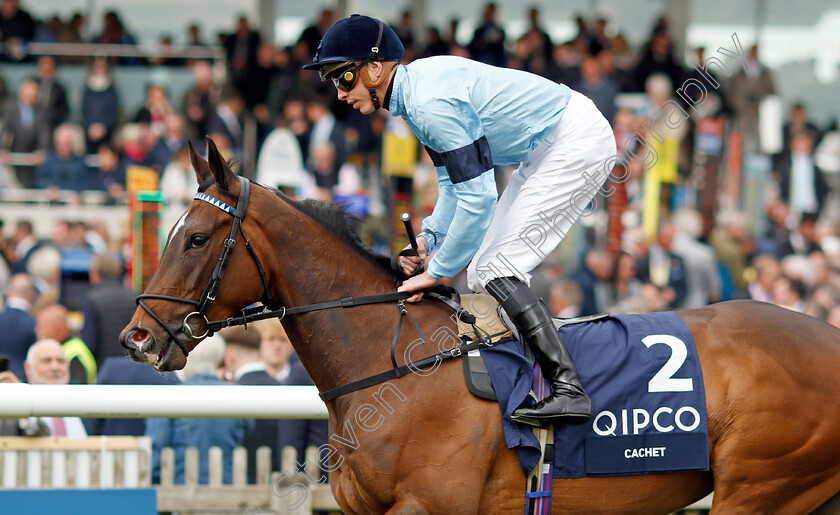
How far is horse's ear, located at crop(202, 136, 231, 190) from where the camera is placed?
3.63m

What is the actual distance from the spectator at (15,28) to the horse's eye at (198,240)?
12.2 m

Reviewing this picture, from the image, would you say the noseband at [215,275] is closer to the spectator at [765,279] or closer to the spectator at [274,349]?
the spectator at [274,349]

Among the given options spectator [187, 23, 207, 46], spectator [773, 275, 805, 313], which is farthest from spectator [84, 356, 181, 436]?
spectator [187, 23, 207, 46]

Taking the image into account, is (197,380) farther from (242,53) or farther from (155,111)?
(242,53)

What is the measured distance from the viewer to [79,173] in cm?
1272

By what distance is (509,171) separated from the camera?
12.5m

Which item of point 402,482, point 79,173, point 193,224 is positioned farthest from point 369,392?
point 79,173

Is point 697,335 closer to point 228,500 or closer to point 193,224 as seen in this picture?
point 193,224

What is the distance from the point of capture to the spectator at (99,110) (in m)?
13.3

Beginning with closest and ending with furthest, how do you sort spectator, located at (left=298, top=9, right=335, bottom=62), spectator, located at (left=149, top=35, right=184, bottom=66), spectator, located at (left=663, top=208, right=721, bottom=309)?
spectator, located at (left=663, top=208, right=721, bottom=309), spectator, located at (left=149, top=35, right=184, bottom=66), spectator, located at (left=298, top=9, right=335, bottom=62)

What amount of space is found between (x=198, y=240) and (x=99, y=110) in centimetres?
1062

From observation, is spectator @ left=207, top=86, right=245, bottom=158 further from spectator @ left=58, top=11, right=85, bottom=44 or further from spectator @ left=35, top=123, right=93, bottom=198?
spectator @ left=58, top=11, right=85, bottom=44

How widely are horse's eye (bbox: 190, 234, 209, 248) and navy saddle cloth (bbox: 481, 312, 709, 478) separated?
3.72 feet

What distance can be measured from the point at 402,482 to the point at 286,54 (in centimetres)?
1188
